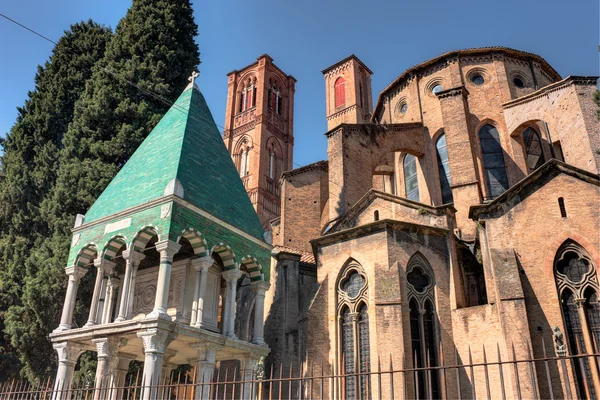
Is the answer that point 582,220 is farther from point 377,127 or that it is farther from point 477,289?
point 377,127

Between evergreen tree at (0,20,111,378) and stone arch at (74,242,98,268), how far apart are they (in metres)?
4.19

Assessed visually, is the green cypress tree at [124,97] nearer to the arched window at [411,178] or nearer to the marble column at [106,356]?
the marble column at [106,356]

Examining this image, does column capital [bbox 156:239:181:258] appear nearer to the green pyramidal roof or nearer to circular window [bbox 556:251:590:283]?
the green pyramidal roof

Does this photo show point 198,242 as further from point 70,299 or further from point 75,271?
point 70,299

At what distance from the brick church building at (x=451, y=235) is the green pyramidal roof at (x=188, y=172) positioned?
129 inches

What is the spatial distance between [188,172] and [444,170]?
1109 centimetres

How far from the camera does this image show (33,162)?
22.7m

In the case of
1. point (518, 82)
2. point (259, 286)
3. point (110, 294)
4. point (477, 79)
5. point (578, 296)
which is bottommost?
point (578, 296)

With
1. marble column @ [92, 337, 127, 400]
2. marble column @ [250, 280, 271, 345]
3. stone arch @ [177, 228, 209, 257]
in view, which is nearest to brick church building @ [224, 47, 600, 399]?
marble column @ [250, 280, 271, 345]

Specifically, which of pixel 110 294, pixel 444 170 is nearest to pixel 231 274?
pixel 110 294

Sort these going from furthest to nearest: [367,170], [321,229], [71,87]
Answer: [71,87] → [321,229] → [367,170]

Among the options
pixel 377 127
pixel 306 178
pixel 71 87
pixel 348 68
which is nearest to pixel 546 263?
pixel 377 127

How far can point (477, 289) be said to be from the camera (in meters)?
15.0

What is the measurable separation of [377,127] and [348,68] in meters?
17.6
